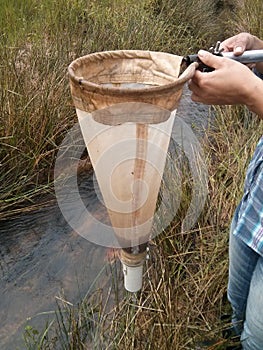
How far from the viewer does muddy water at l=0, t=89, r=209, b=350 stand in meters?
1.79

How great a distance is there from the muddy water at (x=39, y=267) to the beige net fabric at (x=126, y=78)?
1.08 m

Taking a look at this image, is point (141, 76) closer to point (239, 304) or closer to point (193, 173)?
point (239, 304)

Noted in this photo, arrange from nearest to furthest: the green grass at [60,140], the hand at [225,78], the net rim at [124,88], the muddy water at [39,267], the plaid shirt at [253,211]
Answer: the net rim at [124,88]
the hand at [225,78]
the plaid shirt at [253,211]
the green grass at [60,140]
the muddy water at [39,267]

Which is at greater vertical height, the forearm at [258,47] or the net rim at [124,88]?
the net rim at [124,88]

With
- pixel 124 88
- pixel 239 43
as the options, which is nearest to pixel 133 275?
pixel 124 88

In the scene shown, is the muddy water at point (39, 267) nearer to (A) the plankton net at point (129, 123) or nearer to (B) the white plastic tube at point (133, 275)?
(B) the white plastic tube at point (133, 275)

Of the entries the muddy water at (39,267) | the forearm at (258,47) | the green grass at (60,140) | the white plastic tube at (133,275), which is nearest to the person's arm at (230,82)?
the forearm at (258,47)

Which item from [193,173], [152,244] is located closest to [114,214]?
[152,244]

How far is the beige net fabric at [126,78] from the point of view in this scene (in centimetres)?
90

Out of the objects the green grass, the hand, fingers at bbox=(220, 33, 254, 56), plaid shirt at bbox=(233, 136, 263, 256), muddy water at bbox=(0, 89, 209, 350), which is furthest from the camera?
muddy water at bbox=(0, 89, 209, 350)

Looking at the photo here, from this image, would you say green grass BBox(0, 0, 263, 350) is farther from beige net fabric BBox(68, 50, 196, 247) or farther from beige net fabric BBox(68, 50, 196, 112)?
beige net fabric BBox(68, 50, 196, 112)

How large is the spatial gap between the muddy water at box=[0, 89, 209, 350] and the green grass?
0.25ft

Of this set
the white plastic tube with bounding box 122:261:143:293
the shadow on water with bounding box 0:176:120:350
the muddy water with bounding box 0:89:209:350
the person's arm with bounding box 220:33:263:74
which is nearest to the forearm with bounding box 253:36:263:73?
the person's arm with bounding box 220:33:263:74

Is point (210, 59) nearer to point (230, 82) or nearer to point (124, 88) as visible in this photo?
point (230, 82)
